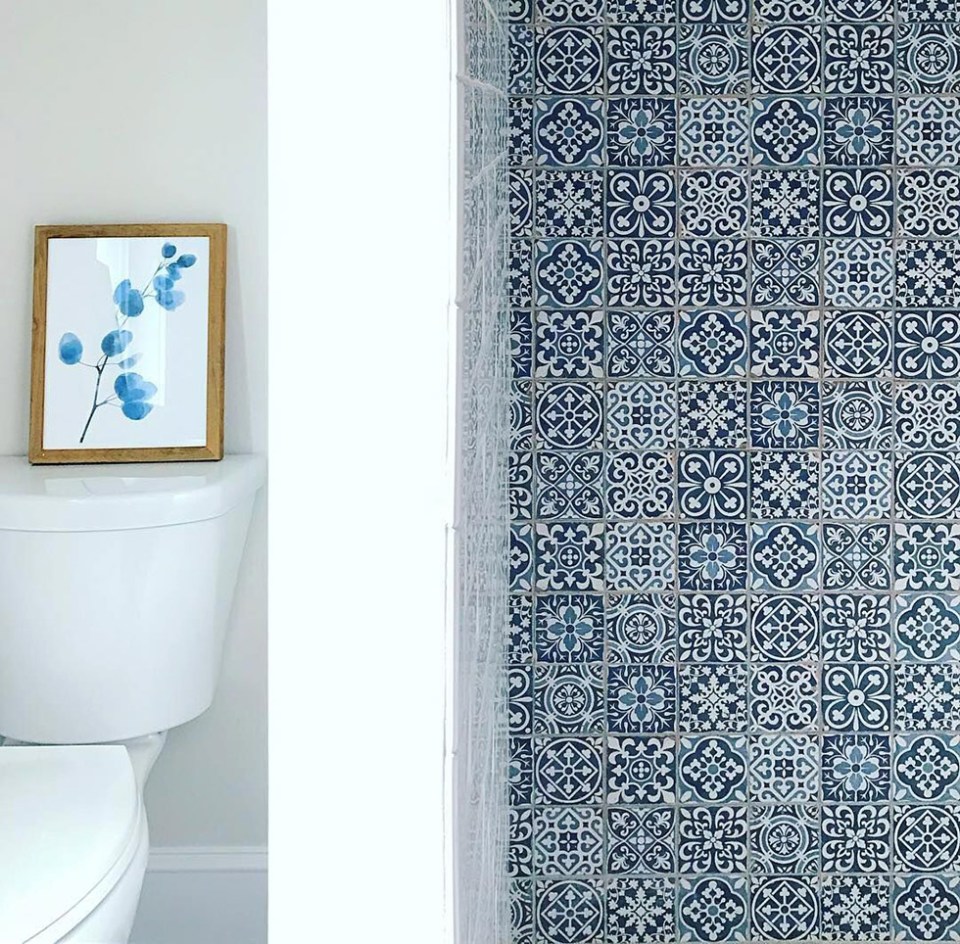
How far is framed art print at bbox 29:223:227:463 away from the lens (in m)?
1.74

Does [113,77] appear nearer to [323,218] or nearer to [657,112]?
[657,112]

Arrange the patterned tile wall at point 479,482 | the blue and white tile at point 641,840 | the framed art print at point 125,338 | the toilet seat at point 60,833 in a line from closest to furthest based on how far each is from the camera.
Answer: the patterned tile wall at point 479,482 < the toilet seat at point 60,833 < the framed art print at point 125,338 < the blue and white tile at point 641,840

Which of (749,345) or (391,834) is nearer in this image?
(391,834)

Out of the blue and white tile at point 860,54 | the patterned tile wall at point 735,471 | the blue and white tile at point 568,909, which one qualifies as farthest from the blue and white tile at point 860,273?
the blue and white tile at point 568,909

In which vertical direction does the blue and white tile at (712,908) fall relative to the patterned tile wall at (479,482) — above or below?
below

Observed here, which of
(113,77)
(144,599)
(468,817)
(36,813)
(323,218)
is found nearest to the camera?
(323,218)

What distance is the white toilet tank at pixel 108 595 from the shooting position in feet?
4.95

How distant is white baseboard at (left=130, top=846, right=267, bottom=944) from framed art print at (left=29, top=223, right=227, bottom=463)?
26.6 inches

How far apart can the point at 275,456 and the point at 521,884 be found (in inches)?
57.4

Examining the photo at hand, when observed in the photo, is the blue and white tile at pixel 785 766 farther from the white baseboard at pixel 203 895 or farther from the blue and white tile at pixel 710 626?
the white baseboard at pixel 203 895

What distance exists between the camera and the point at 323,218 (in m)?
0.55

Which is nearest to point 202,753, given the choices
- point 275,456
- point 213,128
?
point 213,128

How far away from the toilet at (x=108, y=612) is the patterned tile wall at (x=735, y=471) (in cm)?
49

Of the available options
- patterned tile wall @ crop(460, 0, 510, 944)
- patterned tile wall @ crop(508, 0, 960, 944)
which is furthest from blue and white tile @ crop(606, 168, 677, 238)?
patterned tile wall @ crop(460, 0, 510, 944)
